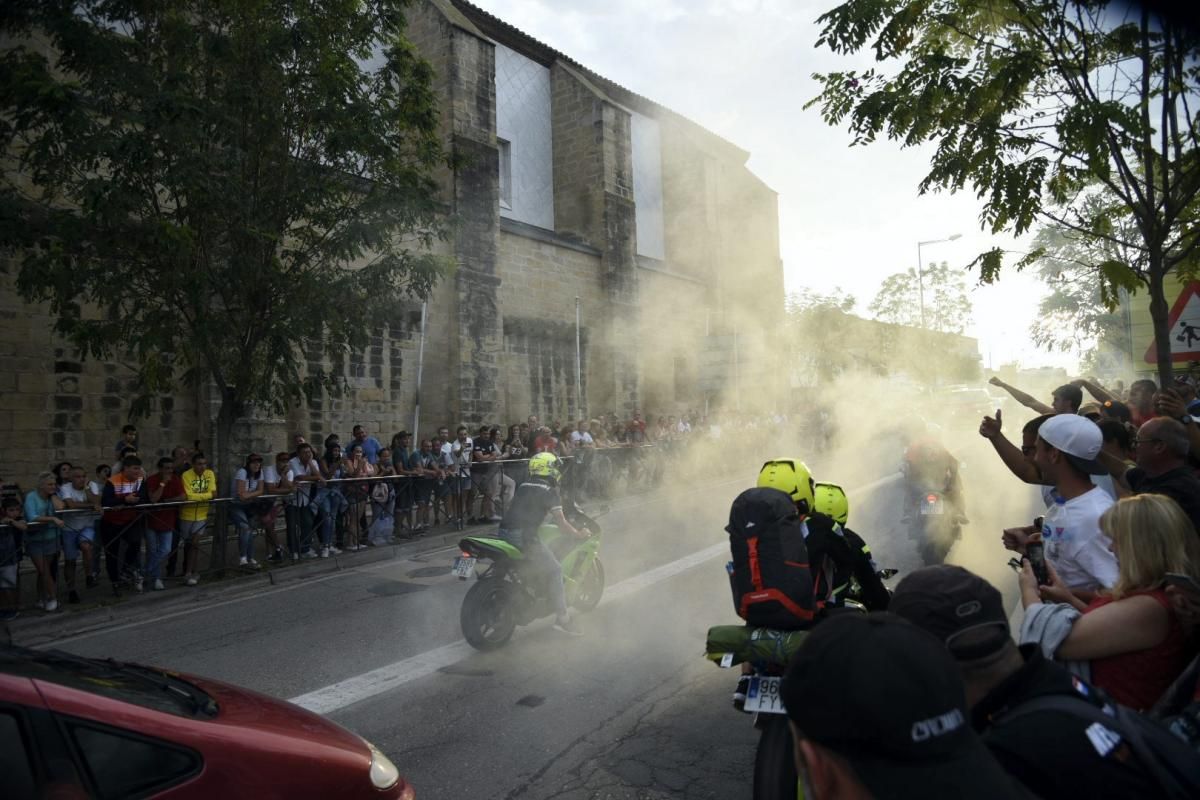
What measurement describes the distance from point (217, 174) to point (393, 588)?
18.3 feet

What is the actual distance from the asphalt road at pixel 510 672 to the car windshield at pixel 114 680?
58.6 inches

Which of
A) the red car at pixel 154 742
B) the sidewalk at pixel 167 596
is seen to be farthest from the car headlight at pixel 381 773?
the sidewalk at pixel 167 596

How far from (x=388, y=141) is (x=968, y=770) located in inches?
437

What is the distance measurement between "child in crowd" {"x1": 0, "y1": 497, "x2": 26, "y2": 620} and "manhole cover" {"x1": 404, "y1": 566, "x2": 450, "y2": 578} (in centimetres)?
407

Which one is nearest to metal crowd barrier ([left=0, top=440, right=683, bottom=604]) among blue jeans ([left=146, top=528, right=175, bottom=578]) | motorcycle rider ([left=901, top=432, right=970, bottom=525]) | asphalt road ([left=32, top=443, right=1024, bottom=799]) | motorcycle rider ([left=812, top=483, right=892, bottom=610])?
blue jeans ([left=146, top=528, right=175, bottom=578])

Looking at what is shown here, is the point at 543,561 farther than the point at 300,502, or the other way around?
the point at 300,502

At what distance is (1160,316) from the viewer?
6223mm

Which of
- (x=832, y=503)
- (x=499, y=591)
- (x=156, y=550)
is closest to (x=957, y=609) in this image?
(x=832, y=503)

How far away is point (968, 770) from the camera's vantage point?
1.25m

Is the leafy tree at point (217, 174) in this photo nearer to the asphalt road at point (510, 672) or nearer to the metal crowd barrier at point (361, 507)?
the metal crowd barrier at point (361, 507)

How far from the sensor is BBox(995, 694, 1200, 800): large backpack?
1.42m

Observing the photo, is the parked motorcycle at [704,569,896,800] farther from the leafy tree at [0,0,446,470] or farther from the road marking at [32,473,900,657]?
the leafy tree at [0,0,446,470]

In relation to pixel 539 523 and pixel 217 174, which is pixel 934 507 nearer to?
pixel 539 523

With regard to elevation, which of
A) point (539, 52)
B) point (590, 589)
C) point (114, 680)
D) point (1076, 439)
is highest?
point (539, 52)
